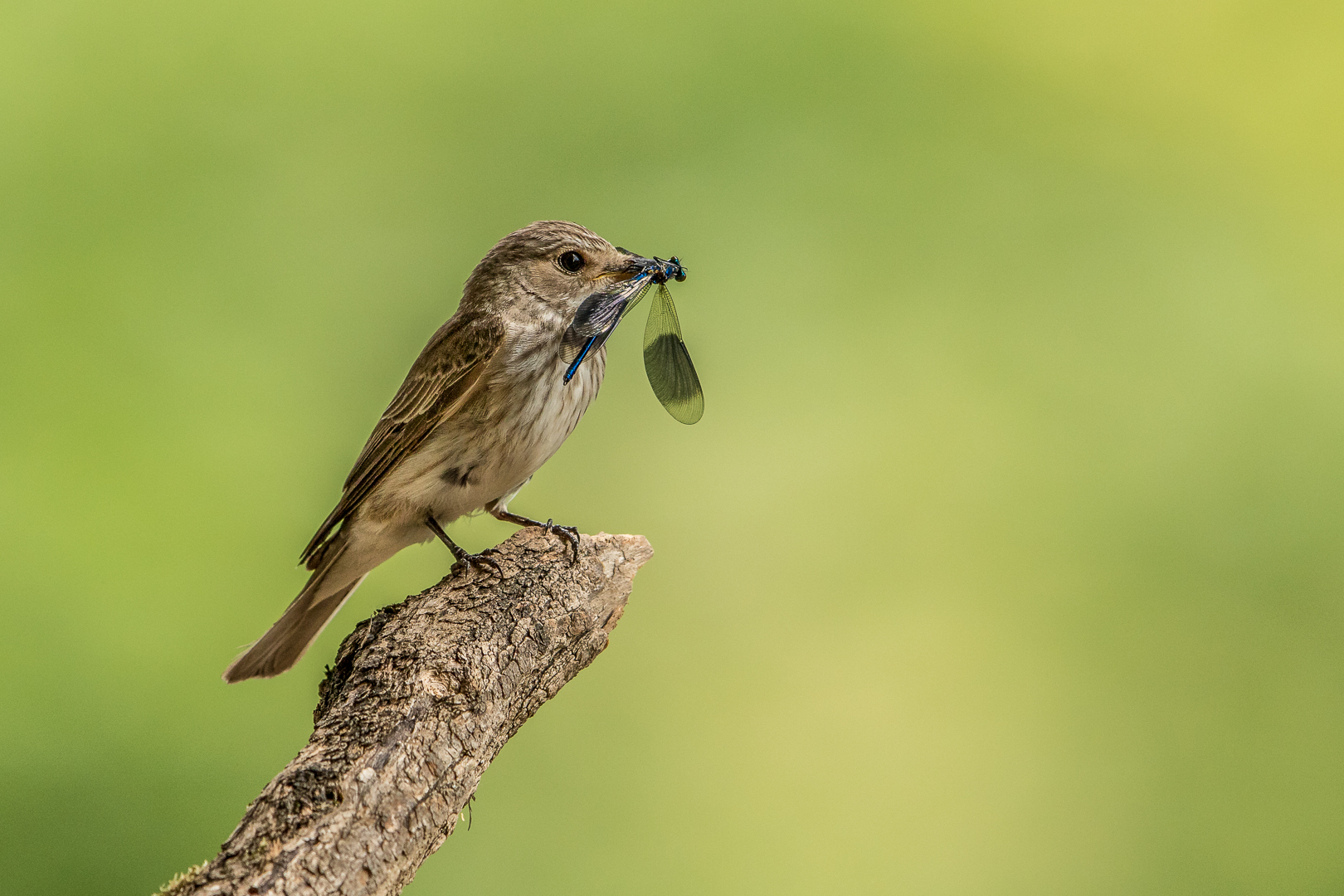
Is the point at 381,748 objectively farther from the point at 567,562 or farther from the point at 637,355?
the point at 637,355

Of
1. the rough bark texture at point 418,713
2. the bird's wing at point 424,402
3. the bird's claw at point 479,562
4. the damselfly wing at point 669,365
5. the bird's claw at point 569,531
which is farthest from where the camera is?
the damselfly wing at point 669,365

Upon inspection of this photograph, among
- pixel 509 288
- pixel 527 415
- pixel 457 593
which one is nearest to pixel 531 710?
pixel 457 593

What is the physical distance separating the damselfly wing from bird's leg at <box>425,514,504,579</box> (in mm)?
715

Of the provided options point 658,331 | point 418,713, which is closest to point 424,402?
point 658,331

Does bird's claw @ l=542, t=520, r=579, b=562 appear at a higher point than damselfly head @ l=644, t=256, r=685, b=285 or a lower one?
lower

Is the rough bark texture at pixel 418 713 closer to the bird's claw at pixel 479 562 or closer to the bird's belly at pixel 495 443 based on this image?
the bird's claw at pixel 479 562

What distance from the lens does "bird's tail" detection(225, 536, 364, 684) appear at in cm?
321

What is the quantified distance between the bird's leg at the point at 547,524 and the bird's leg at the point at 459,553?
0.22 meters

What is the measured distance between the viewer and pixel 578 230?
338 centimetres

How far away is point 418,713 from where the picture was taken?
2.32 meters

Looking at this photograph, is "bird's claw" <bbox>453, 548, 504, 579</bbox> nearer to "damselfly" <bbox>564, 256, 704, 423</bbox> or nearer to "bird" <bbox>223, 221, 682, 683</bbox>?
"bird" <bbox>223, 221, 682, 683</bbox>

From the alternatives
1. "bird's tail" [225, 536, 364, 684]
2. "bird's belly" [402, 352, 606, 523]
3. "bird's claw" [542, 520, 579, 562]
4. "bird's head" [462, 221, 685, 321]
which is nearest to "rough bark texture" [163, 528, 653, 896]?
"bird's claw" [542, 520, 579, 562]

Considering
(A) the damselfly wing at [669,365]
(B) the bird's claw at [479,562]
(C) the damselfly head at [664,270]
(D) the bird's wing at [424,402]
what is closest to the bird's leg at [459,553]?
(B) the bird's claw at [479,562]

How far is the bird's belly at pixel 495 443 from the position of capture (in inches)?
122
